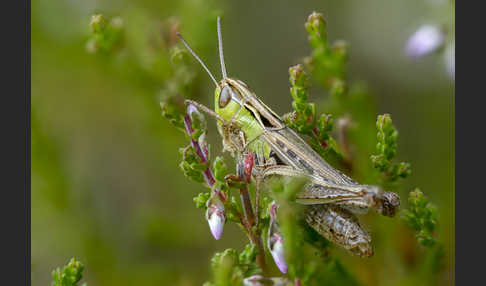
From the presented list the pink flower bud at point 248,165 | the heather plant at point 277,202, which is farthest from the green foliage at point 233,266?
the pink flower bud at point 248,165

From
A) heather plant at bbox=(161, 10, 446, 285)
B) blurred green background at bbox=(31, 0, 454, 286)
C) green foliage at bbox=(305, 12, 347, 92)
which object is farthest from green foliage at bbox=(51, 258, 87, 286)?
green foliage at bbox=(305, 12, 347, 92)

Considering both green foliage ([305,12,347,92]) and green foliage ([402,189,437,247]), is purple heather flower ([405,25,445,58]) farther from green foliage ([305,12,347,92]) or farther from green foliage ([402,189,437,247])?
green foliage ([402,189,437,247])

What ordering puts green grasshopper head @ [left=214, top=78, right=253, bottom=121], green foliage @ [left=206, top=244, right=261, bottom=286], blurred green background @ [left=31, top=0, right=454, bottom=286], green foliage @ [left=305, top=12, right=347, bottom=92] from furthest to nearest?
blurred green background @ [left=31, top=0, right=454, bottom=286]
green foliage @ [left=305, top=12, right=347, bottom=92]
green grasshopper head @ [left=214, top=78, right=253, bottom=121]
green foliage @ [left=206, top=244, right=261, bottom=286]

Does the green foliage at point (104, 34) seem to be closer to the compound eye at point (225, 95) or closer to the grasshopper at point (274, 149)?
the grasshopper at point (274, 149)

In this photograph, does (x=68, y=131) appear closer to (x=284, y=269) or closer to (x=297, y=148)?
(x=297, y=148)

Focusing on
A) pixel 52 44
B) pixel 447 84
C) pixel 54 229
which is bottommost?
pixel 54 229

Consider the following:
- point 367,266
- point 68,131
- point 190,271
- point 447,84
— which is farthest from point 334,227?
point 68,131

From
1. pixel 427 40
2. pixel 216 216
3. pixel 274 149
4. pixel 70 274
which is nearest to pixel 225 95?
pixel 274 149
